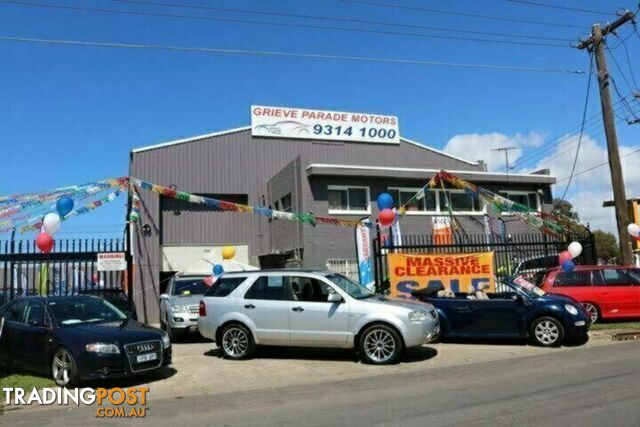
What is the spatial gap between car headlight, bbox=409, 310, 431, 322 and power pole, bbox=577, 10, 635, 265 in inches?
374

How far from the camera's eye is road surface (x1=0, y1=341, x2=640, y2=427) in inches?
258

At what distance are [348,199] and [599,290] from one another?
10.4 m

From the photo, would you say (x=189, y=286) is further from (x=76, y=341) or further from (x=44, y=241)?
(x=76, y=341)

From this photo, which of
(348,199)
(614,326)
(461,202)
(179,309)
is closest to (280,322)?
(179,309)

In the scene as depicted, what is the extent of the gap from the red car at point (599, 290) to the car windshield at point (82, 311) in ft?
34.6

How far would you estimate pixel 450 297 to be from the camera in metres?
13.3

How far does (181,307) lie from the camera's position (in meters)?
15.3

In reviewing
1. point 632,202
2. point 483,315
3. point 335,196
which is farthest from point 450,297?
point 632,202

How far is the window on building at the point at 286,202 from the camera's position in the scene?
24.0m

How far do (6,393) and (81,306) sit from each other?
6.32 ft

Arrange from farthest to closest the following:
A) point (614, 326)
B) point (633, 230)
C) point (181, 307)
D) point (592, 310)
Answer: point (633, 230)
point (181, 307)
point (592, 310)
point (614, 326)

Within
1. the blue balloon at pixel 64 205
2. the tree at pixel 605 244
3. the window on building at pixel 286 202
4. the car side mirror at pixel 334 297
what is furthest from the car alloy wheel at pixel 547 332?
the tree at pixel 605 244

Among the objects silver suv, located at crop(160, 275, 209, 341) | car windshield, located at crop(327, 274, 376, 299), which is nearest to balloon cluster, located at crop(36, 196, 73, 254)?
silver suv, located at crop(160, 275, 209, 341)

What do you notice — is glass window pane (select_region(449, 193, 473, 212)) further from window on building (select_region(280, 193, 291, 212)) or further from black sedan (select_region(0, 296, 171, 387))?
black sedan (select_region(0, 296, 171, 387))
